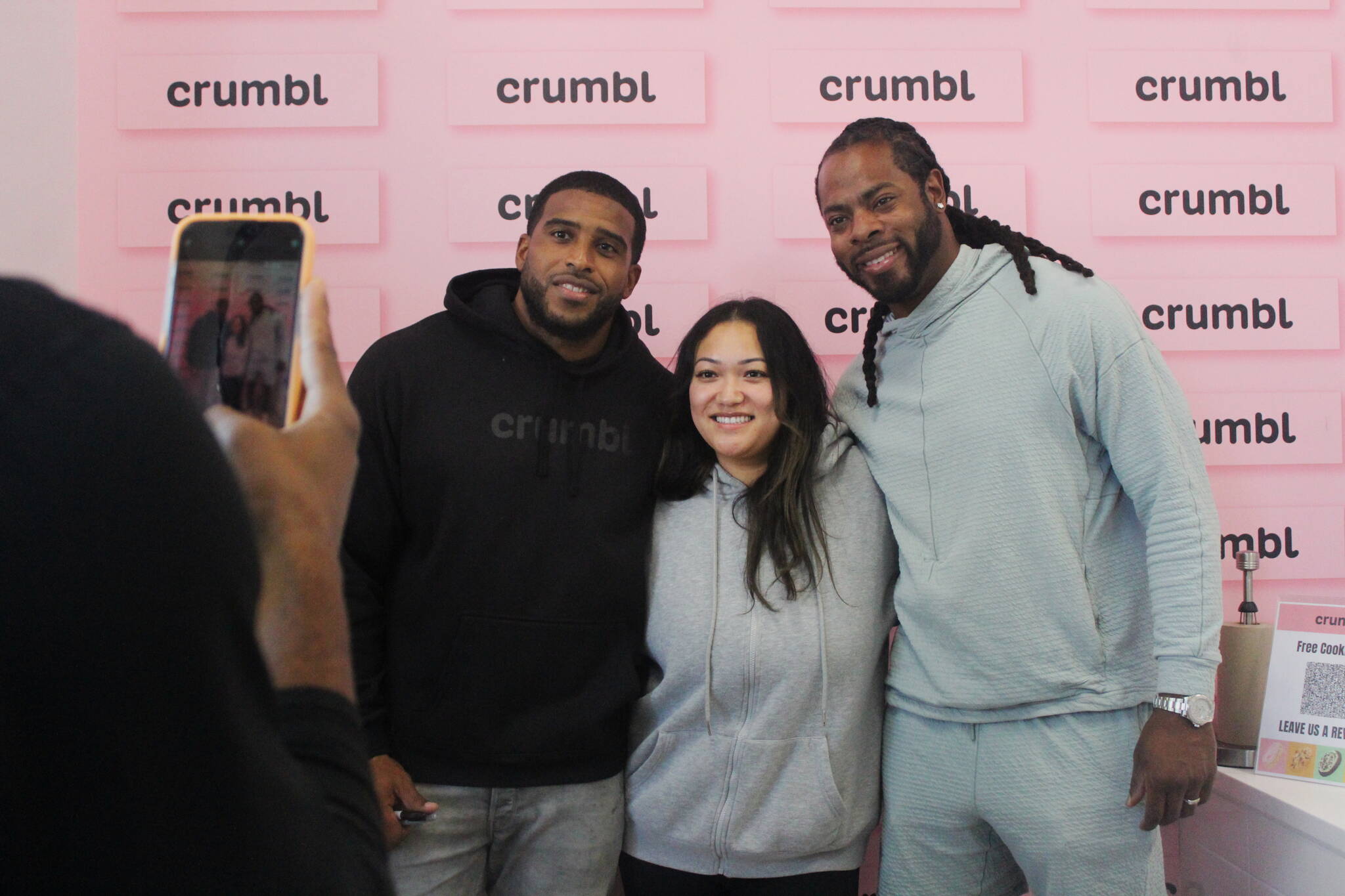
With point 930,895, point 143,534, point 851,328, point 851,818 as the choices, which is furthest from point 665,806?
point 143,534

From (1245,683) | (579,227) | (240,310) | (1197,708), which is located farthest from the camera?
(1245,683)

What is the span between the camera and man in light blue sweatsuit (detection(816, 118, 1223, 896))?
1428 mm

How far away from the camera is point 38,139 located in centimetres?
193

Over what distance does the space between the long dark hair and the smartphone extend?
1.03 metres

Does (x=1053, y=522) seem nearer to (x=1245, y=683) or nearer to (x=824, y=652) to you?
(x=824, y=652)

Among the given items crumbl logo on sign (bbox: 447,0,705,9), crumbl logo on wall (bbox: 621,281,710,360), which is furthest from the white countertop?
crumbl logo on sign (bbox: 447,0,705,9)

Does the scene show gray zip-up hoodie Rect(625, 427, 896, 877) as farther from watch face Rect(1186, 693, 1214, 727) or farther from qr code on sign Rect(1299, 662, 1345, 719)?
qr code on sign Rect(1299, 662, 1345, 719)

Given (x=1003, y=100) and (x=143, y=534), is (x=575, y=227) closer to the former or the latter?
(x=1003, y=100)

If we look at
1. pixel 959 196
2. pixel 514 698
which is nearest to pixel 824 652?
pixel 514 698

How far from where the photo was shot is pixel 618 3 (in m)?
2.05

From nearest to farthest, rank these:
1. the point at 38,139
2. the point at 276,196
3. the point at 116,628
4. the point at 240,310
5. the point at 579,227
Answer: the point at 116,628, the point at 240,310, the point at 579,227, the point at 38,139, the point at 276,196

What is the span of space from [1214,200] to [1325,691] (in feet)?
3.64

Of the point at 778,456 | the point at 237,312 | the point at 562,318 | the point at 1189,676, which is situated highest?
the point at 562,318

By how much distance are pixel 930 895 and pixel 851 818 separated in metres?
0.18
